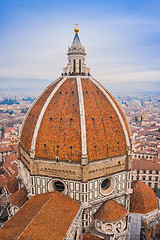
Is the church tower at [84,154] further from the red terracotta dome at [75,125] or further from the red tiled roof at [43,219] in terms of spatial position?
the red tiled roof at [43,219]

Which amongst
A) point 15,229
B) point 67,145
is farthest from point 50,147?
point 15,229

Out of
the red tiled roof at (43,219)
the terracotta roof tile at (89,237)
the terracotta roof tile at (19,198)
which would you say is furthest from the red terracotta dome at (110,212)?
the terracotta roof tile at (19,198)

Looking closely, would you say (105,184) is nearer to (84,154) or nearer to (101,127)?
(84,154)

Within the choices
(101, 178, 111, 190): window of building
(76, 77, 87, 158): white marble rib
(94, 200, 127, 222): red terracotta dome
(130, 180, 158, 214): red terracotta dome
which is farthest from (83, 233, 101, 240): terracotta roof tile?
(76, 77, 87, 158): white marble rib

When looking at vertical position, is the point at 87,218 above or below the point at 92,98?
below

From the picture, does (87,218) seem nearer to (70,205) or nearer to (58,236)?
(70,205)
